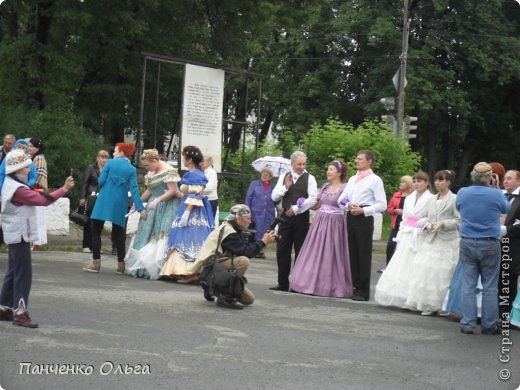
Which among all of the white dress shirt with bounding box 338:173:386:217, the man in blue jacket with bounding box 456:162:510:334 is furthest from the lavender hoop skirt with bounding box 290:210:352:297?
the man in blue jacket with bounding box 456:162:510:334

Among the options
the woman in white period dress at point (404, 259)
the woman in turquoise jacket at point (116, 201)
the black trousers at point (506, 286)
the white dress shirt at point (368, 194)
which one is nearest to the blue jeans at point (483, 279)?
the black trousers at point (506, 286)

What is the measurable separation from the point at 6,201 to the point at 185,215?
184 inches

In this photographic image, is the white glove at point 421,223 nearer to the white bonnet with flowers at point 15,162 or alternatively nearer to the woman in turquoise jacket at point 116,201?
the woman in turquoise jacket at point 116,201

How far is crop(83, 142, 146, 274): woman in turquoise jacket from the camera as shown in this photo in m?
13.3

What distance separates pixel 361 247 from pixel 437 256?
1.18 metres

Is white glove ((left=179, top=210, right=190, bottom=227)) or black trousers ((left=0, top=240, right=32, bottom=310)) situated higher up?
white glove ((left=179, top=210, right=190, bottom=227))

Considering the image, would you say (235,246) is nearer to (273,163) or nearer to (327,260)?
(327,260)

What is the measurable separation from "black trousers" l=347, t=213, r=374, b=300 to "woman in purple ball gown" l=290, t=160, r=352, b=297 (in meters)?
0.18

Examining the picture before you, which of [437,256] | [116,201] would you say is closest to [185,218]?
[116,201]

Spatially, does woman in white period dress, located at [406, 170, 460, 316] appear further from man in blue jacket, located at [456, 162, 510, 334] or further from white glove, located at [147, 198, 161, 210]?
white glove, located at [147, 198, 161, 210]

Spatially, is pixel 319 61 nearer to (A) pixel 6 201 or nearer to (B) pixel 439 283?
(B) pixel 439 283

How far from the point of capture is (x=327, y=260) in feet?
41.0

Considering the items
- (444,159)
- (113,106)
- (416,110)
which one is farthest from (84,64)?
(444,159)

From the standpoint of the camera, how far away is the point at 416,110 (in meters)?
41.8
